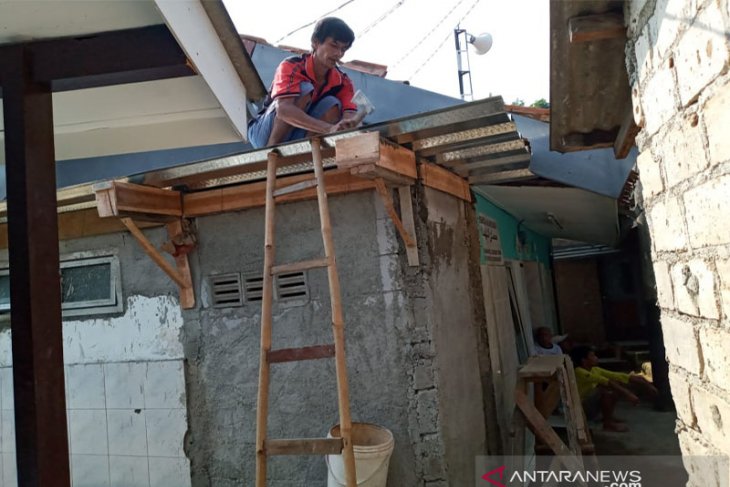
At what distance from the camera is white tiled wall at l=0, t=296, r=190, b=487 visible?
441 centimetres

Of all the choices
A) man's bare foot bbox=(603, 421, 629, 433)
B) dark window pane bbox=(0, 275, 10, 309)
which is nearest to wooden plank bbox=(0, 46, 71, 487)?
dark window pane bbox=(0, 275, 10, 309)

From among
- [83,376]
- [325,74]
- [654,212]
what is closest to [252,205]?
[325,74]

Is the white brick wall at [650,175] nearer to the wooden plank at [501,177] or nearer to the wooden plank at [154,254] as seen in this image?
the wooden plank at [501,177]

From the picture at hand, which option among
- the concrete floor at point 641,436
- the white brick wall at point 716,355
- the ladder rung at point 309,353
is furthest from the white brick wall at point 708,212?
the concrete floor at point 641,436

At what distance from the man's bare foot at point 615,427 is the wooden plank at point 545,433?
333 centimetres

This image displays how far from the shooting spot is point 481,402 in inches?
187

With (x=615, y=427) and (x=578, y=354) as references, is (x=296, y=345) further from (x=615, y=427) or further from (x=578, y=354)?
(x=578, y=354)

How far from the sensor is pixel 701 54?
145 cm

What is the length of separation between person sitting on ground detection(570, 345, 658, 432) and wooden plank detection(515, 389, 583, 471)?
268cm

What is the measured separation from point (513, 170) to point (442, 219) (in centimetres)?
84

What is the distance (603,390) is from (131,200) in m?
6.52

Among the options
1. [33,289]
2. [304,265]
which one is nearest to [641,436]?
[304,265]

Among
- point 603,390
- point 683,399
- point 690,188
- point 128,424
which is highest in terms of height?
point 690,188

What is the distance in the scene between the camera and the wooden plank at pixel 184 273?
4.40 metres
